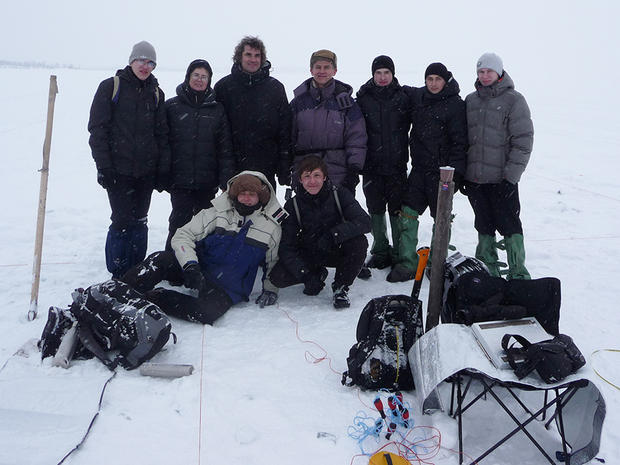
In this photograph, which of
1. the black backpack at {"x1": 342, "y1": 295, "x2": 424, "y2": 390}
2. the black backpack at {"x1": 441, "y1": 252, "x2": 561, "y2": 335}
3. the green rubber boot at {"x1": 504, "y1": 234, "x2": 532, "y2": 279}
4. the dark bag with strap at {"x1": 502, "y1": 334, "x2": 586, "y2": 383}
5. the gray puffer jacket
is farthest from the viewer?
the green rubber boot at {"x1": 504, "y1": 234, "x2": 532, "y2": 279}

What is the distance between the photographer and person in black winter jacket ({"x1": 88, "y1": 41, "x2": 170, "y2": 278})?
392cm

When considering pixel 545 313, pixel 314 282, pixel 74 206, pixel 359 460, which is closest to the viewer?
pixel 359 460

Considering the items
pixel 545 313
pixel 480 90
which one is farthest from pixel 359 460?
pixel 480 90

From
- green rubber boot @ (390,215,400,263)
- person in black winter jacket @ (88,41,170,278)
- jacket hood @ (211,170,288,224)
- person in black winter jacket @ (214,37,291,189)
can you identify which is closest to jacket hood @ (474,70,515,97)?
green rubber boot @ (390,215,400,263)

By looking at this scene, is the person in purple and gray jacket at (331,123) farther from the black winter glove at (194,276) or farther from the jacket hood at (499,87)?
the black winter glove at (194,276)

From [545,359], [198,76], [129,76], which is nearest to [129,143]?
[129,76]

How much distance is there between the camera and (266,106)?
14.5 feet

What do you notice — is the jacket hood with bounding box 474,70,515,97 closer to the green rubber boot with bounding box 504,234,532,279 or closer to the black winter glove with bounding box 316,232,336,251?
the green rubber boot with bounding box 504,234,532,279

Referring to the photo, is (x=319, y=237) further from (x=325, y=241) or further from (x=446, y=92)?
(x=446, y=92)

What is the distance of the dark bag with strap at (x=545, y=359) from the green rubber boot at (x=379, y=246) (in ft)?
8.58

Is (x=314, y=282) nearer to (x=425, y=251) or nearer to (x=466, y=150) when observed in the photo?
(x=425, y=251)

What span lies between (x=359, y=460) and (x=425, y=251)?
1.31 m

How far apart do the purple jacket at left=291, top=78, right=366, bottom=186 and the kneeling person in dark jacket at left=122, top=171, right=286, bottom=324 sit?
690mm

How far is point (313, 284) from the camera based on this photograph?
13.5ft
